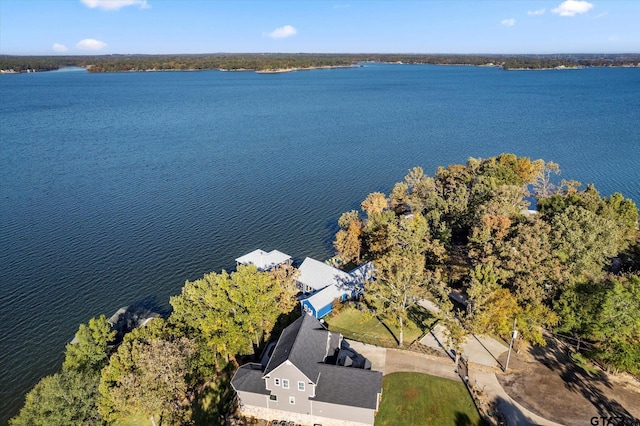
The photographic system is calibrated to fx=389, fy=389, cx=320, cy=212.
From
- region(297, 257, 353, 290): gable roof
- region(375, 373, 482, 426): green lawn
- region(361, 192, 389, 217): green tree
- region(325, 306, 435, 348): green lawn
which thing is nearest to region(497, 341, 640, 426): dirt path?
region(375, 373, 482, 426): green lawn

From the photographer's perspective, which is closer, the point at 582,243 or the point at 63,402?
the point at 63,402

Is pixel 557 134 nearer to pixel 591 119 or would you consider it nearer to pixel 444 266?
pixel 591 119

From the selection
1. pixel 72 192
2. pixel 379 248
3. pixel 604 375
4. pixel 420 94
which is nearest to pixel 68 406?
pixel 379 248

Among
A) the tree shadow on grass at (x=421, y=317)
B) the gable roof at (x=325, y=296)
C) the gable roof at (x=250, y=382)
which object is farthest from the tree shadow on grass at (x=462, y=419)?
the gable roof at (x=325, y=296)

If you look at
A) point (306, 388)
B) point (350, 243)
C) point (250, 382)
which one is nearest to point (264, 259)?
point (350, 243)

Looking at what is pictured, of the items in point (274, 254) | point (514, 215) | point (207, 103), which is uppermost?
point (207, 103)

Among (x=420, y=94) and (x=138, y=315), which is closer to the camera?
(x=138, y=315)

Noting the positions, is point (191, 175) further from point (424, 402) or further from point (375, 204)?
point (424, 402)

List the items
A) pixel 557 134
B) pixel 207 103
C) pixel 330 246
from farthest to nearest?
pixel 207 103 < pixel 557 134 < pixel 330 246
